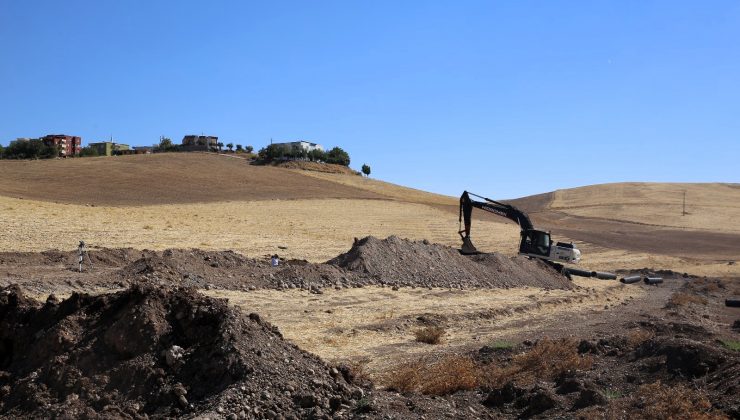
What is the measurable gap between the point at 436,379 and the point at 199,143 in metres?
115

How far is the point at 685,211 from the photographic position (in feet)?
280

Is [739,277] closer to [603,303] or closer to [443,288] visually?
[603,303]

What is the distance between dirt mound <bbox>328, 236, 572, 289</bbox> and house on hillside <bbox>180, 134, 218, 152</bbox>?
92.4 metres


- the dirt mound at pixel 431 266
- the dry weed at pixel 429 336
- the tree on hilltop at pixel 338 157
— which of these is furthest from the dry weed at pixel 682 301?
the tree on hilltop at pixel 338 157

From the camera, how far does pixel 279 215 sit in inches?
2018

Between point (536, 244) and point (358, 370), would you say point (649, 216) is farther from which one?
point (358, 370)

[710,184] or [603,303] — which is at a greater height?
[710,184]

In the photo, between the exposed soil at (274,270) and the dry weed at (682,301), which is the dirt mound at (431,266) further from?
the dry weed at (682,301)

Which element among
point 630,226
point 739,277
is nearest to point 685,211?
point 630,226

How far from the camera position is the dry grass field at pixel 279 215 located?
115ft

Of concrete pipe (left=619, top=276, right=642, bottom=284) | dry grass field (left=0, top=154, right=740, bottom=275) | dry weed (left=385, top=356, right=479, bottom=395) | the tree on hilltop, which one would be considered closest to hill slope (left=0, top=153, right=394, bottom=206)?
dry grass field (left=0, top=154, right=740, bottom=275)

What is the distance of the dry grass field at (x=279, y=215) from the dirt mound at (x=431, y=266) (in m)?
6.17

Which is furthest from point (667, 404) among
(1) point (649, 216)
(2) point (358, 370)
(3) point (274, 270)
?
(1) point (649, 216)

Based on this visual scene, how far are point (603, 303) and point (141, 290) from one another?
65.4 ft
